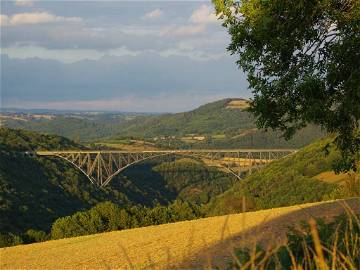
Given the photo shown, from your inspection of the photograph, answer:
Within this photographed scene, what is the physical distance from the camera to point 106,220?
157ft

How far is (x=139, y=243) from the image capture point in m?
18.2

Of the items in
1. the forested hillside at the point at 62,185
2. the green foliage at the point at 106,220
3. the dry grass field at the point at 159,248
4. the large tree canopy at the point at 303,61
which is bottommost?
the forested hillside at the point at 62,185

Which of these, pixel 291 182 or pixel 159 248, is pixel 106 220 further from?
pixel 291 182

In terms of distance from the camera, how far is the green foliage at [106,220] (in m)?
44.3

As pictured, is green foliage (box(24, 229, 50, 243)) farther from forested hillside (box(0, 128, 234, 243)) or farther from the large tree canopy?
the large tree canopy

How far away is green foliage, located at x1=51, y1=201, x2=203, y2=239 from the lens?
4431cm

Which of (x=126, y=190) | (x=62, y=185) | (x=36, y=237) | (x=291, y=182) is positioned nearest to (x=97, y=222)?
(x=36, y=237)

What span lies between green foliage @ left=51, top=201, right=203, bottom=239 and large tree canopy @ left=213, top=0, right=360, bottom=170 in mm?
29813

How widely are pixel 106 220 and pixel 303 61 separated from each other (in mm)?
35051

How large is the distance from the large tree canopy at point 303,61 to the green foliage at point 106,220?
2981 centimetres

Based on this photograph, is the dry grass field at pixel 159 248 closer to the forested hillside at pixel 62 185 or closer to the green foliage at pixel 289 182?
the green foliage at pixel 289 182

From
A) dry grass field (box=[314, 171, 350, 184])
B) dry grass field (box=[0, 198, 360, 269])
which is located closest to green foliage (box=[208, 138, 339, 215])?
dry grass field (box=[314, 171, 350, 184])

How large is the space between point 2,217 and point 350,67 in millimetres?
63298

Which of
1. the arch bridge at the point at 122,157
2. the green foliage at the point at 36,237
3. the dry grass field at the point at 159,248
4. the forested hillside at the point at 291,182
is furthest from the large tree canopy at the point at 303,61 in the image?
the arch bridge at the point at 122,157
